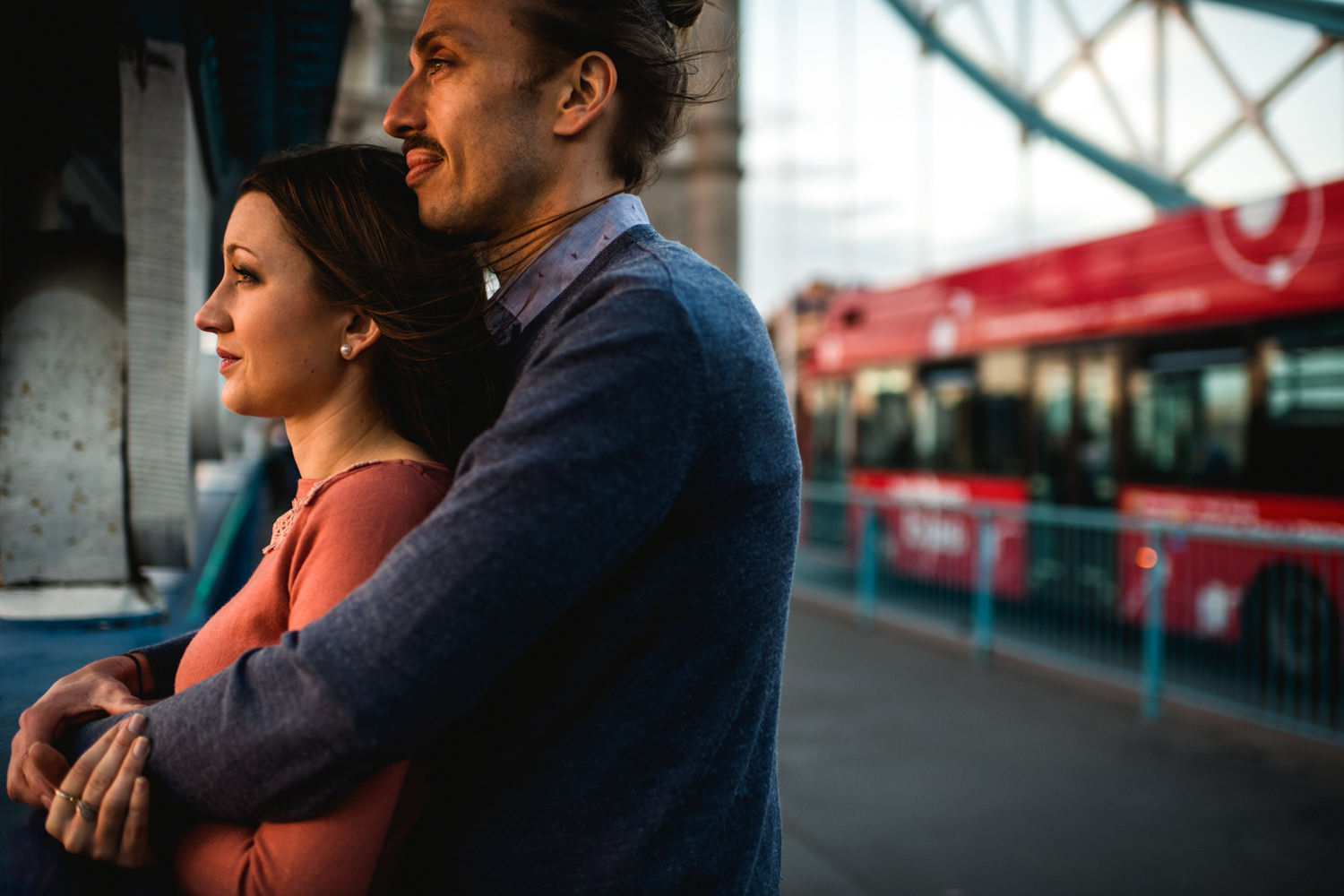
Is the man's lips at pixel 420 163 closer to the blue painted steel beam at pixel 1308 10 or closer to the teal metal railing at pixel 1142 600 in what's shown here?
the teal metal railing at pixel 1142 600

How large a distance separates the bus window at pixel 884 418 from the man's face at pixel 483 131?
8947 millimetres

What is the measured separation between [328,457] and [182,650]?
0.29 meters

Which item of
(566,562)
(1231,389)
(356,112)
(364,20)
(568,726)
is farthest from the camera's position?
(1231,389)

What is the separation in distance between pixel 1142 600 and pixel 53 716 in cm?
649

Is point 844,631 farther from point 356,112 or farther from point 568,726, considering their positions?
point 568,726

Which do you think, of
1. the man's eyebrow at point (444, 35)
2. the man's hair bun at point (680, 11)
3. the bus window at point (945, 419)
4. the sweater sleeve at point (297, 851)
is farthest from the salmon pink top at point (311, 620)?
the bus window at point (945, 419)

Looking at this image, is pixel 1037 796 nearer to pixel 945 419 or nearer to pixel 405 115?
pixel 405 115

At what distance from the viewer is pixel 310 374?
1.09 metres

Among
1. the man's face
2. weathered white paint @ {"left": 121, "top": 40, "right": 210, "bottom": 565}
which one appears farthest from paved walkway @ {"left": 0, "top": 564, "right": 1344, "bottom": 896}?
the man's face

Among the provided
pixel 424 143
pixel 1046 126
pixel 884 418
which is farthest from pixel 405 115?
pixel 1046 126

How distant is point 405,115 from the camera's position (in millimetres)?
1136

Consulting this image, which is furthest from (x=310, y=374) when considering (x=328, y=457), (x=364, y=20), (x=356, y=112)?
(x=356, y=112)

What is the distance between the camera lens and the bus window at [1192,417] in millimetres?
6430

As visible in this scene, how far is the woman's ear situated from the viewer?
109 cm
